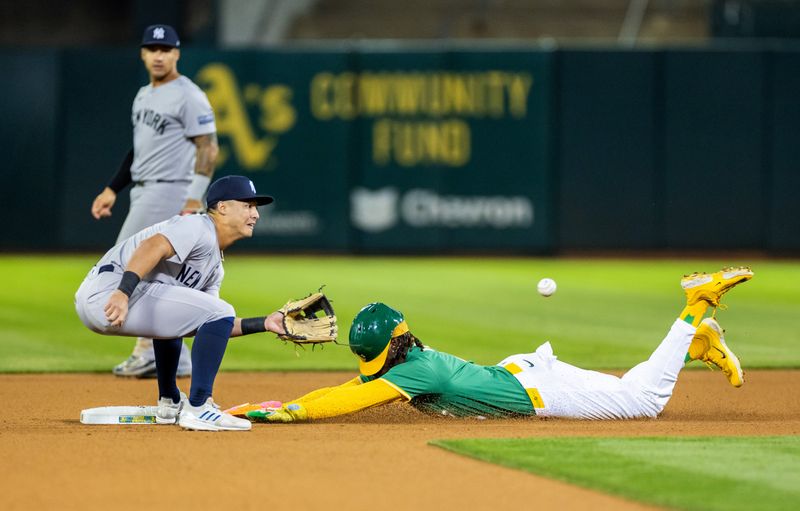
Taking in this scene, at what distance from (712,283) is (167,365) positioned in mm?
2805

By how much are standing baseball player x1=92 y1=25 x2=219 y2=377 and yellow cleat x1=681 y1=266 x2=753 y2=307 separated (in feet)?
10.7

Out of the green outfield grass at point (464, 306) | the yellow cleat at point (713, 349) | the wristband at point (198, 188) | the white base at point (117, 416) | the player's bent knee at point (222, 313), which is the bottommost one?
the green outfield grass at point (464, 306)

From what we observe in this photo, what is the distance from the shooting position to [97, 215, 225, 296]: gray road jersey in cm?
612

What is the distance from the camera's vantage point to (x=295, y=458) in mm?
5434

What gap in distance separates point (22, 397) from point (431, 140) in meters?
12.3

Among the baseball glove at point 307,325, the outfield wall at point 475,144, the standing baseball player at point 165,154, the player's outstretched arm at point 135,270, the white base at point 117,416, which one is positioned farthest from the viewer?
the outfield wall at point 475,144

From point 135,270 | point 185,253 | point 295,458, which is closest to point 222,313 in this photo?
point 185,253

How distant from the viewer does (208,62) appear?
1922cm

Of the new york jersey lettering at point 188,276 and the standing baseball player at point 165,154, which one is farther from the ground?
the standing baseball player at point 165,154

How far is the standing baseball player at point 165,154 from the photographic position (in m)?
8.37

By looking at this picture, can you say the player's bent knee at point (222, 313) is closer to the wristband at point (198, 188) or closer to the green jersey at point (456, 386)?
the green jersey at point (456, 386)

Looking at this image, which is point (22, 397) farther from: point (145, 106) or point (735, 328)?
point (735, 328)

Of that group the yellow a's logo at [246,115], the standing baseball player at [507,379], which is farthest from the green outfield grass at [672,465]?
the yellow a's logo at [246,115]

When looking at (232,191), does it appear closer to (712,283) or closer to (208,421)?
(208,421)
